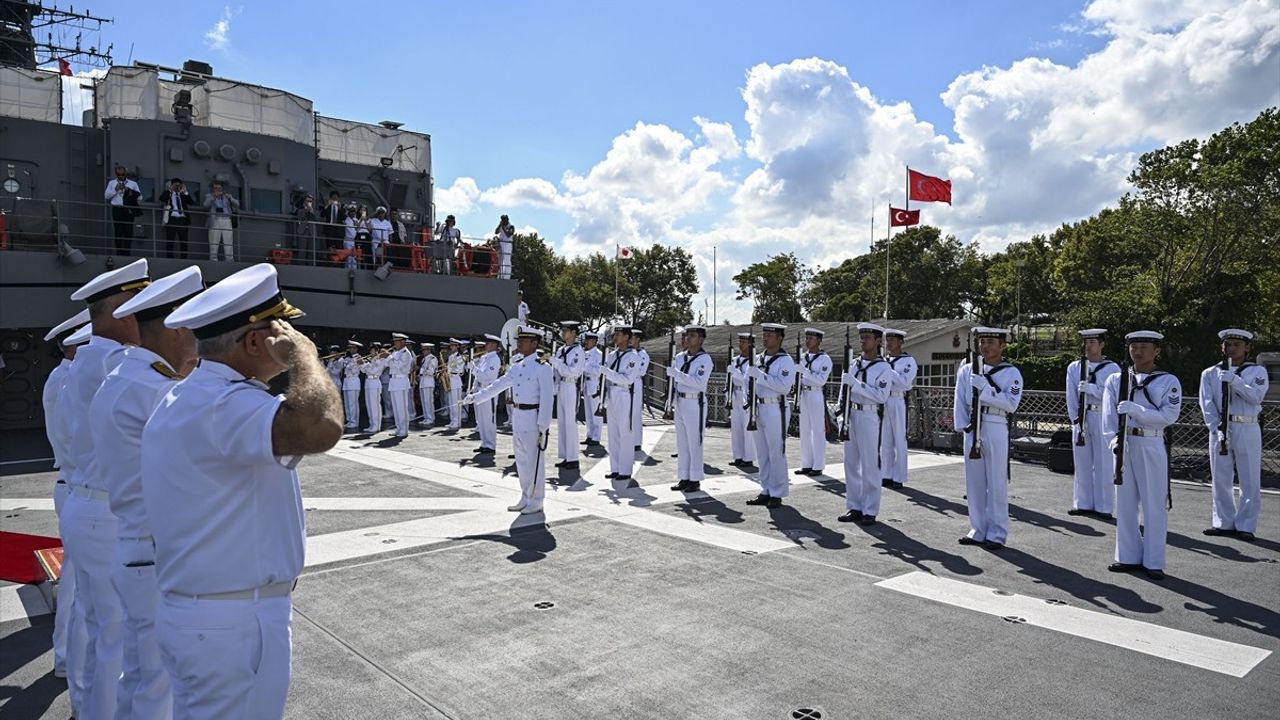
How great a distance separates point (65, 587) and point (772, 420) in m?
7.27

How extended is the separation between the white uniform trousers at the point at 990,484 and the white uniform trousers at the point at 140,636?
22.8 ft

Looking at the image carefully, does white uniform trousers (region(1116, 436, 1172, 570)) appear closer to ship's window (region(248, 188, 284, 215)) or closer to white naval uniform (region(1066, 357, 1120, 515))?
white naval uniform (region(1066, 357, 1120, 515))

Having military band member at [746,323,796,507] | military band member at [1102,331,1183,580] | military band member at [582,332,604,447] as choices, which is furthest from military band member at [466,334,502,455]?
military band member at [1102,331,1183,580]

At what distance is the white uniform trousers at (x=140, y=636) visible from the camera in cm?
318

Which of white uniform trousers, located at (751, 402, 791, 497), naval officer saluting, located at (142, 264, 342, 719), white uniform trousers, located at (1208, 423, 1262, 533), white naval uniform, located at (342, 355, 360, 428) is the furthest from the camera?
white naval uniform, located at (342, 355, 360, 428)

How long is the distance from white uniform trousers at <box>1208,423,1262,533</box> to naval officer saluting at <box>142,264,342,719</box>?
9.64 meters

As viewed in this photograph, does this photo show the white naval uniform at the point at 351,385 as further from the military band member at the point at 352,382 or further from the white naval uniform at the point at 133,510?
the white naval uniform at the point at 133,510

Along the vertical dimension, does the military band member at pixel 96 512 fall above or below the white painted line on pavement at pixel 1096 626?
above

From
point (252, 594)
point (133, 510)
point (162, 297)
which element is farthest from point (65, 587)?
point (252, 594)

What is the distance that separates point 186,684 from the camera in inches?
92.1

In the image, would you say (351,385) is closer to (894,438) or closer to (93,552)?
(894,438)

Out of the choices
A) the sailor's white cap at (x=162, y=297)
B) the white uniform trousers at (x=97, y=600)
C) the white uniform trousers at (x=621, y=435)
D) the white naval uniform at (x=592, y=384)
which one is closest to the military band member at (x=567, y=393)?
the white naval uniform at (x=592, y=384)

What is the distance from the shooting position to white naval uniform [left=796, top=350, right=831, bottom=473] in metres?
12.3

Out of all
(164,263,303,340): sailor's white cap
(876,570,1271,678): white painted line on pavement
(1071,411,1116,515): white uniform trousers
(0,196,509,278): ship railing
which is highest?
(0,196,509,278): ship railing
